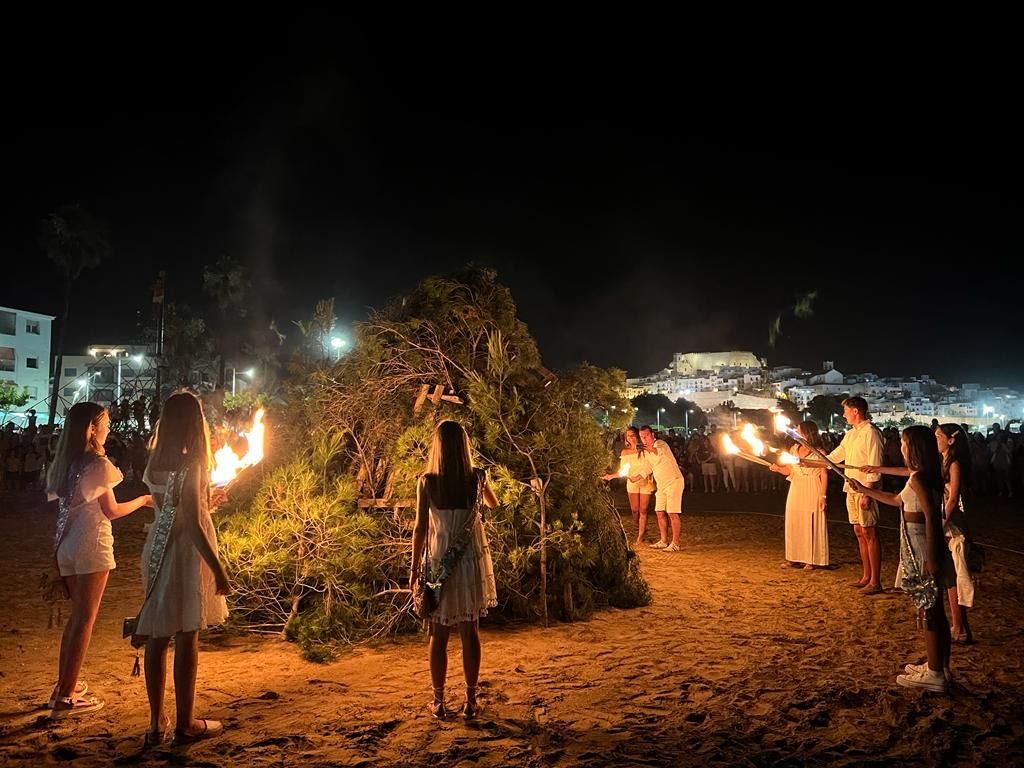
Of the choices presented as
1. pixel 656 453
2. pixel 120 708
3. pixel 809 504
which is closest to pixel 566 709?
pixel 120 708

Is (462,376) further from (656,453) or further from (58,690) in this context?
(656,453)

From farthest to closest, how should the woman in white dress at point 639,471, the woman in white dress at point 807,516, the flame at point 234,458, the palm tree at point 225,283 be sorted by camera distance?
the palm tree at point 225,283
the woman in white dress at point 639,471
the woman in white dress at point 807,516
the flame at point 234,458

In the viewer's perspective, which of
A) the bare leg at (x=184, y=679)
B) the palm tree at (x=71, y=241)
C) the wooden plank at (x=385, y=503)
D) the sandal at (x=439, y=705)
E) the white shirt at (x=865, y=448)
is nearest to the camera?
the bare leg at (x=184, y=679)

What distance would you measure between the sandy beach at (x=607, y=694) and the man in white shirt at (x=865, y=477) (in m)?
0.37

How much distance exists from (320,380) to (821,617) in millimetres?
5944

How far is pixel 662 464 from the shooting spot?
11.8 metres

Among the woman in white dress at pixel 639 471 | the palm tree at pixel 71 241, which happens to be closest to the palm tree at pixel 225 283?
the palm tree at pixel 71 241

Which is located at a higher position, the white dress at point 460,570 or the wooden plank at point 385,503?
the wooden plank at point 385,503

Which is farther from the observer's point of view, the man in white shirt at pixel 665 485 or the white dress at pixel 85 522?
the man in white shirt at pixel 665 485

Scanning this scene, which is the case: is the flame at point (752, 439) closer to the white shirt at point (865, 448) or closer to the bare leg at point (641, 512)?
the white shirt at point (865, 448)

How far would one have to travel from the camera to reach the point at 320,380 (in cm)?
782

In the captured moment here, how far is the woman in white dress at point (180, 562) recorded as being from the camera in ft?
14.3

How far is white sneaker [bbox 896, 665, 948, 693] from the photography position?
5.22 m

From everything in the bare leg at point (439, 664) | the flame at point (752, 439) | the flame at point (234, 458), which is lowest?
the bare leg at point (439, 664)
